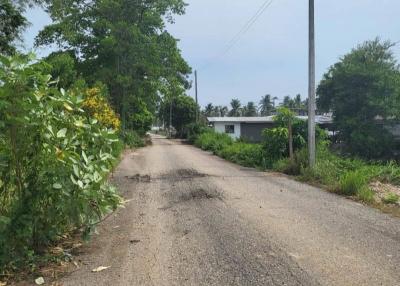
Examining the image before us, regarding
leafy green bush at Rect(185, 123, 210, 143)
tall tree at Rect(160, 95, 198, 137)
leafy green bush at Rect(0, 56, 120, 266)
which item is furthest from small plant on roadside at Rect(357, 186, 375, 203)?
tall tree at Rect(160, 95, 198, 137)

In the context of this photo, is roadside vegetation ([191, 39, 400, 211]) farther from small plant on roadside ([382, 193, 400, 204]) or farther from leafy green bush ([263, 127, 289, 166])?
small plant on roadside ([382, 193, 400, 204])

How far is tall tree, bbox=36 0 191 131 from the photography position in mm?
34500

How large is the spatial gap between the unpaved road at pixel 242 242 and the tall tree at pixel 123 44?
2422 cm

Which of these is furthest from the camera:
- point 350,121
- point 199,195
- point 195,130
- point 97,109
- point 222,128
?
point 222,128

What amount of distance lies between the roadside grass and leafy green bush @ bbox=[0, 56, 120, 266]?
22.7 ft

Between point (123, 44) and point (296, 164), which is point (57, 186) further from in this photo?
point (123, 44)

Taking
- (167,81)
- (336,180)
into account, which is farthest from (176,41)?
(336,180)

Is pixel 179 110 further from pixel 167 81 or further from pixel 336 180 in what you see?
pixel 336 180

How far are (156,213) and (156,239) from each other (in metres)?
2.28

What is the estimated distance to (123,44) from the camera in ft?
114

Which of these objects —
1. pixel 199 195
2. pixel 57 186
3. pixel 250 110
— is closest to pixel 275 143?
pixel 199 195

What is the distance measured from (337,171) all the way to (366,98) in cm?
2575

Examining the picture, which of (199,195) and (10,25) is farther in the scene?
(10,25)

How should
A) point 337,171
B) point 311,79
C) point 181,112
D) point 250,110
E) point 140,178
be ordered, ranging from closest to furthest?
1. point 337,171
2. point 140,178
3. point 311,79
4. point 181,112
5. point 250,110
